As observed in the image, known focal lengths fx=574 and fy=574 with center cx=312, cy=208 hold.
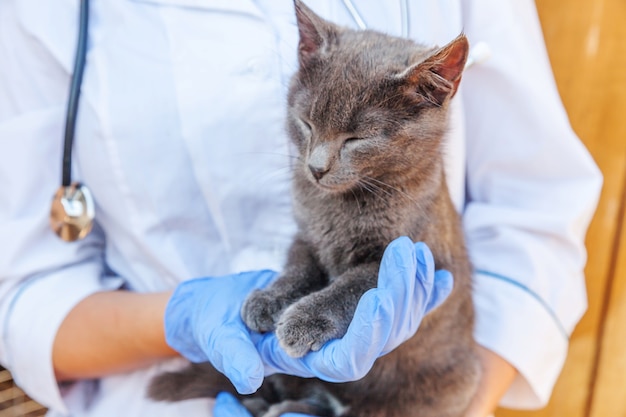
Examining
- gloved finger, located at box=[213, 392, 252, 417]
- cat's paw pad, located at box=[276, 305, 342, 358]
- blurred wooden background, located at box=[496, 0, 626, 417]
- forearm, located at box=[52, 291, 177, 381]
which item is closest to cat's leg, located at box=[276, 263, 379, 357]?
cat's paw pad, located at box=[276, 305, 342, 358]

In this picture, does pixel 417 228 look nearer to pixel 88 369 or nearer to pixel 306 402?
pixel 306 402

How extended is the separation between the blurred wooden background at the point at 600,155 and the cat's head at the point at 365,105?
2.28 ft

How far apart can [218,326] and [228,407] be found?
0.17 metres

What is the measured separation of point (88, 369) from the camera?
115cm

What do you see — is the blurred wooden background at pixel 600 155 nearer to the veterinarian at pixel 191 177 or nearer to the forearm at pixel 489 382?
the veterinarian at pixel 191 177

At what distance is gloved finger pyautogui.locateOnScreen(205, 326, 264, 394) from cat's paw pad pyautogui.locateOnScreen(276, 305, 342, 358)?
0.18 feet

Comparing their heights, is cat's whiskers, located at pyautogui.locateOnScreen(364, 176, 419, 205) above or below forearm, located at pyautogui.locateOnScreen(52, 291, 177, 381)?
above

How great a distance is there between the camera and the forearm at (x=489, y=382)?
1129mm

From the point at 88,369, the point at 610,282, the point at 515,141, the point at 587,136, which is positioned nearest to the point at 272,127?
the point at 515,141

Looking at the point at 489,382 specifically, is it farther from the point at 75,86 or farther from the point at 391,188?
the point at 75,86

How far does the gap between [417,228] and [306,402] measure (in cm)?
39

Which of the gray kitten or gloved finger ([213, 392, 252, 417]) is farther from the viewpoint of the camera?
gloved finger ([213, 392, 252, 417])

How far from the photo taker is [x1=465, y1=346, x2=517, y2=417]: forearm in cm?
113

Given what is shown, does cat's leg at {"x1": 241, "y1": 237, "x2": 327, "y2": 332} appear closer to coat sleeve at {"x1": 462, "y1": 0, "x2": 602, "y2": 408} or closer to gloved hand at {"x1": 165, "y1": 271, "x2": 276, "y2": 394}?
gloved hand at {"x1": 165, "y1": 271, "x2": 276, "y2": 394}
